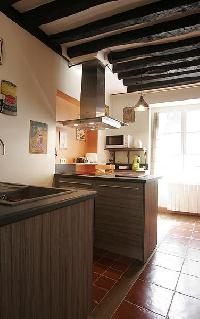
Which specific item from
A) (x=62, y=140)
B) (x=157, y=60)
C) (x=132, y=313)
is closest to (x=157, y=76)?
(x=157, y=60)

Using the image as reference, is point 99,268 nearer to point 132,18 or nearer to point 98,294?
point 98,294

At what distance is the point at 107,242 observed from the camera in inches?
114

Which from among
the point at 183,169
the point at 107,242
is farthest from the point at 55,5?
the point at 183,169

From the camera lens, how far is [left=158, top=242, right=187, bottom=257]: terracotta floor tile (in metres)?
2.94

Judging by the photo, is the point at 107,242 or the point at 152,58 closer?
the point at 107,242

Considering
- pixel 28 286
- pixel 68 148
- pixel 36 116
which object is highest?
pixel 36 116

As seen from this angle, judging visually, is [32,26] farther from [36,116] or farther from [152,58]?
[152,58]

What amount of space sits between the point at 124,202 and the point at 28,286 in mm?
1708

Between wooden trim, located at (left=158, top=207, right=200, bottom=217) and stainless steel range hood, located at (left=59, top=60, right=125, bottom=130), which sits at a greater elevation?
stainless steel range hood, located at (left=59, top=60, right=125, bottom=130)

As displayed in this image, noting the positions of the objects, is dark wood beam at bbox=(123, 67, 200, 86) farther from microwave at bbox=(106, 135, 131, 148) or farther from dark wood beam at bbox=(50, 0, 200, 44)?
dark wood beam at bbox=(50, 0, 200, 44)

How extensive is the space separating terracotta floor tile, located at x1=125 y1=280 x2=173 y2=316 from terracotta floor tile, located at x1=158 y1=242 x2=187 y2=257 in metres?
0.89

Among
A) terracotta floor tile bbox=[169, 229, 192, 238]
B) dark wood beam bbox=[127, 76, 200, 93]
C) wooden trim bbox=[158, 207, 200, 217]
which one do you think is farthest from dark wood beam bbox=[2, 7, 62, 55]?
wooden trim bbox=[158, 207, 200, 217]

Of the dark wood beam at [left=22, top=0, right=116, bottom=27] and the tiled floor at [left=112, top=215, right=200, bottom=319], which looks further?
the dark wood beam at [left=22, top=0, right=116, bottom=27]

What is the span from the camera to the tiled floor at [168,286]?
179 centimetres
